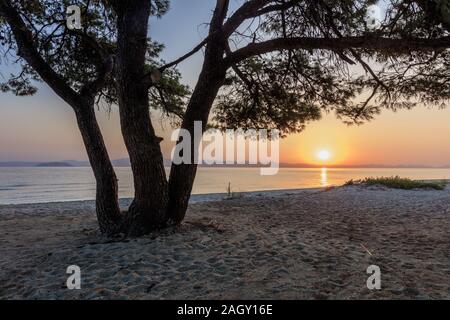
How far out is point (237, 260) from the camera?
174 inches

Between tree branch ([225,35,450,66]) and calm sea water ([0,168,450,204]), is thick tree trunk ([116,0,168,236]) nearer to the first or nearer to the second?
tree branch ([225,35,450,66])

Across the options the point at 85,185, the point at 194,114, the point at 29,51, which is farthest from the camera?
the point at 85,185

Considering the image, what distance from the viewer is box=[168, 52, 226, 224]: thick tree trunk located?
602 centimetres

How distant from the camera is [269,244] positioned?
17.2 ft

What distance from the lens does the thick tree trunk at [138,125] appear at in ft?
18.7

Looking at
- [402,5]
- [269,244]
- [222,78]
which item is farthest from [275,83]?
[269,244]

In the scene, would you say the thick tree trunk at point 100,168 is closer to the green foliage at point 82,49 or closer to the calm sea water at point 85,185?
the green foliage at point 82,49

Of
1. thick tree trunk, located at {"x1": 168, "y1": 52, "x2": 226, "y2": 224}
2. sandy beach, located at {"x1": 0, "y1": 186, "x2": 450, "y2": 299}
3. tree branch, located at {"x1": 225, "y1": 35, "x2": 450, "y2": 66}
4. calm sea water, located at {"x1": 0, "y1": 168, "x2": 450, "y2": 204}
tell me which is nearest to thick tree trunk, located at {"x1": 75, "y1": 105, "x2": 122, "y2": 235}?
sandy beach, located at {"x1": 0, "y1": 186, "x2": 450, "y2": 299}

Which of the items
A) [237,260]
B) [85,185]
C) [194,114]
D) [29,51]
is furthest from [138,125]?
[85,185]

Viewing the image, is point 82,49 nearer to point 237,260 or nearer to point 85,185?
point 237,260

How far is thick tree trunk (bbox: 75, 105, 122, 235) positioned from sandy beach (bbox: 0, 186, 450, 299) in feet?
1.40

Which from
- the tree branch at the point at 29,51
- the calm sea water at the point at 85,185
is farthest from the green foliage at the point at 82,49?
the calm sea water at the point at 85,185

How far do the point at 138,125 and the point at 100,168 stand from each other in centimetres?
115

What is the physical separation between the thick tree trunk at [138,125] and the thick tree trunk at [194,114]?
0.31m
